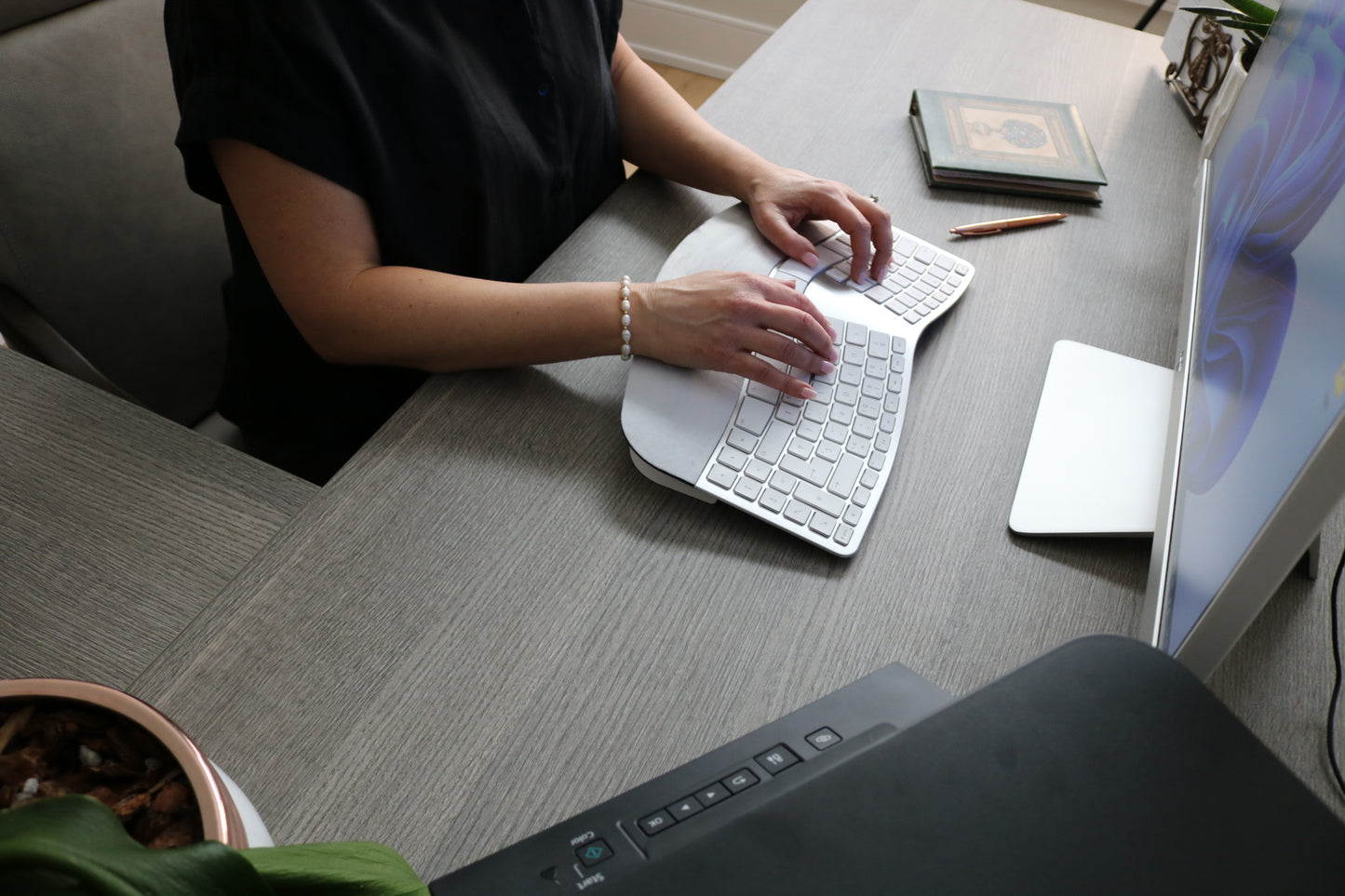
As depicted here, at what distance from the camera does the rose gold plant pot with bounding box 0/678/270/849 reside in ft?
0.85

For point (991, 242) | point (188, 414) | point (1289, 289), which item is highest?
point (1289, 289)

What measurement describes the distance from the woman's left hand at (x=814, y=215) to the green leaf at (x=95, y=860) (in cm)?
66

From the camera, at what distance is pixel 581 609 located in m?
0.52

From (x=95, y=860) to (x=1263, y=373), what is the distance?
50 centimetres

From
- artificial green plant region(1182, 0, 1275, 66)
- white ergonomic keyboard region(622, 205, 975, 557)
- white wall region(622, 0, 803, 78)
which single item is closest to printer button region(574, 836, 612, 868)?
white ergonomic keyboard region(622, 205, 975, 557)

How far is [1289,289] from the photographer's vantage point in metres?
0.42

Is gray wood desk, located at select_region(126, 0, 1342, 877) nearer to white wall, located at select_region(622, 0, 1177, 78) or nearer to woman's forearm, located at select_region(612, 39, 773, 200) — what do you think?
woman's forearm, located at select_region(612, 39, 773, 200)

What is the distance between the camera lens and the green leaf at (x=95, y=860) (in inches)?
7.1

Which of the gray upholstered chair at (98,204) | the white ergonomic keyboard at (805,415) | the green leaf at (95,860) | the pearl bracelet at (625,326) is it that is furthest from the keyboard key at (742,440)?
the gray upholstered chair at (98,204)

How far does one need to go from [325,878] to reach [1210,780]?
296 mm

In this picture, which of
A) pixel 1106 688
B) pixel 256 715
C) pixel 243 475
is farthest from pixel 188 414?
pixel 1106 688

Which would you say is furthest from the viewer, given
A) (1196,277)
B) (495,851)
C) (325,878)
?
(1196,277)

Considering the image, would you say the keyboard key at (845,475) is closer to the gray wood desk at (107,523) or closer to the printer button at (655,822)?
the printer button at (655,822)

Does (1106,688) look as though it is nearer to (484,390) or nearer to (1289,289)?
(1289,289)
